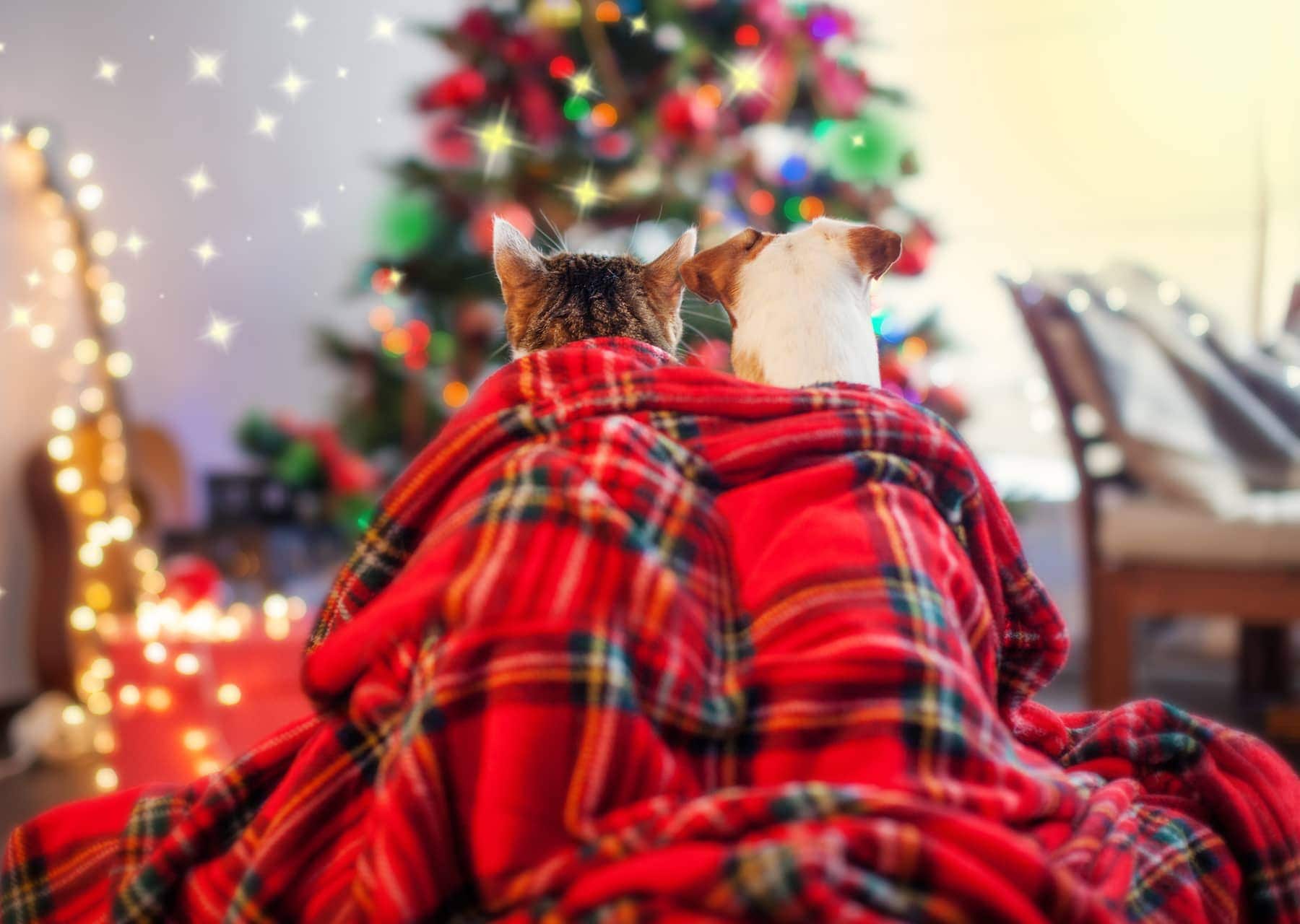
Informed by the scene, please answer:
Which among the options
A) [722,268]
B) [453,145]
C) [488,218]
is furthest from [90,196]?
[722,268]

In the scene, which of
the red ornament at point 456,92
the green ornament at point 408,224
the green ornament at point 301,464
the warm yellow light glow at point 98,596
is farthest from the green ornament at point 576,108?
the warm yellow light glow at point 98,596

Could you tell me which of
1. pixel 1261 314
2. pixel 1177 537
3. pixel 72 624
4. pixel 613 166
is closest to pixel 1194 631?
pixel 1261 314

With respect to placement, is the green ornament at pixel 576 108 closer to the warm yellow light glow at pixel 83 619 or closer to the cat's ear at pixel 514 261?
the cat's ear at pixel 514 261

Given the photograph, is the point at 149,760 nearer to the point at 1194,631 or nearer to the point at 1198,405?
A: the point at 1198,405

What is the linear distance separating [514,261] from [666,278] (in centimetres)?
15

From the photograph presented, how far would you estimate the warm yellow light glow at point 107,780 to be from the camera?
5.67 feet

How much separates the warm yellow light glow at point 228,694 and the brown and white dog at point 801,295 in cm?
119

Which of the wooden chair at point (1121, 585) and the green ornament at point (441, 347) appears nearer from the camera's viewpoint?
the wooden chair at point (1121, 585)

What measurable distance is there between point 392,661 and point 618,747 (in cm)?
14

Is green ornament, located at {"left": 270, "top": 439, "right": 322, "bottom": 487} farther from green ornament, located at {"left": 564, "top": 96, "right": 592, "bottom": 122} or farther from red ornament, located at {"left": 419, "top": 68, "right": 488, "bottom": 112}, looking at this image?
green ornament, located at {"left": 564, "top": 96, "right": 592, "bottom": 122}

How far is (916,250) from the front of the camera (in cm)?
205

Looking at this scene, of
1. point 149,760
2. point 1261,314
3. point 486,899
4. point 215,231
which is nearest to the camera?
point 486,899

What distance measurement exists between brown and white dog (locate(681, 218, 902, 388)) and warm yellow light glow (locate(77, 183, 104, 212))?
5.82 ft

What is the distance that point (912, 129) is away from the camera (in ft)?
9.38
